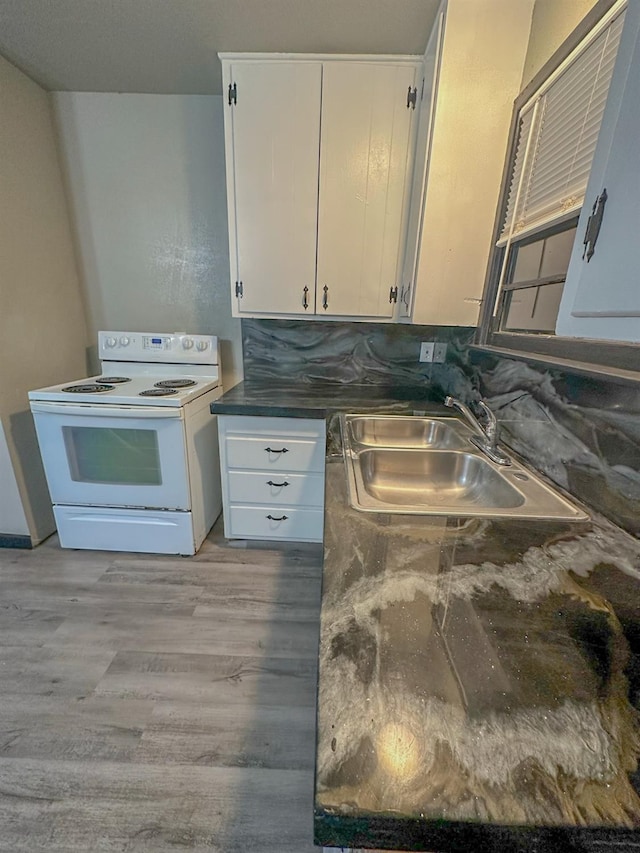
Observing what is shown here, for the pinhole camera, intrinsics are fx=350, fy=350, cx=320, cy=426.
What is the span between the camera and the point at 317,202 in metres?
1.70

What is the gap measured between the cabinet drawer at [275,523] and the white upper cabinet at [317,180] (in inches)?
42.5

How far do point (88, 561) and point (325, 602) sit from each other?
1915 millimetres

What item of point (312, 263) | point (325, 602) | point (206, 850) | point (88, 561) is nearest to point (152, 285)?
point (312, 263)

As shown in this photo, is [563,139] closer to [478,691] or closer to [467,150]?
[467,150]

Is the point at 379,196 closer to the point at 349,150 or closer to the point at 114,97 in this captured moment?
the point at 349,150

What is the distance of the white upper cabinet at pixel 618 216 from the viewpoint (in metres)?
0.57

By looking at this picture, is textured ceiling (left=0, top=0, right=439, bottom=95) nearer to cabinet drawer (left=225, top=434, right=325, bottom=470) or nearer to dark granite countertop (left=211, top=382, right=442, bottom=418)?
dark granite countertop (left=211, top=382, right=442, bottom=418)

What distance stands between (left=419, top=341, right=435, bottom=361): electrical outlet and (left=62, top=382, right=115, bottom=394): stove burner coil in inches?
70.3

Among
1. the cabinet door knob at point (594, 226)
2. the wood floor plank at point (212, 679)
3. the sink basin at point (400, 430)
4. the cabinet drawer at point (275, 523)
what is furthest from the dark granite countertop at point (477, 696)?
the cabinet drawer at point (275, 523)

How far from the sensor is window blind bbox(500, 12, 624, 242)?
3.08 feet

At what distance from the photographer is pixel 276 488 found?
192cm

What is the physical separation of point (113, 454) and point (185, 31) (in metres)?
1.89

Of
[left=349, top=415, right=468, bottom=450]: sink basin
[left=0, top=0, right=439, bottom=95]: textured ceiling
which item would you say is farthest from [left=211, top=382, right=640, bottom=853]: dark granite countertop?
[left=0, top=0, right=439, bottom=95]: textured ceiling

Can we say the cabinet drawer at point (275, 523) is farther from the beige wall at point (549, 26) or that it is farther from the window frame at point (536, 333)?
the beige wall at point (549, 26)
